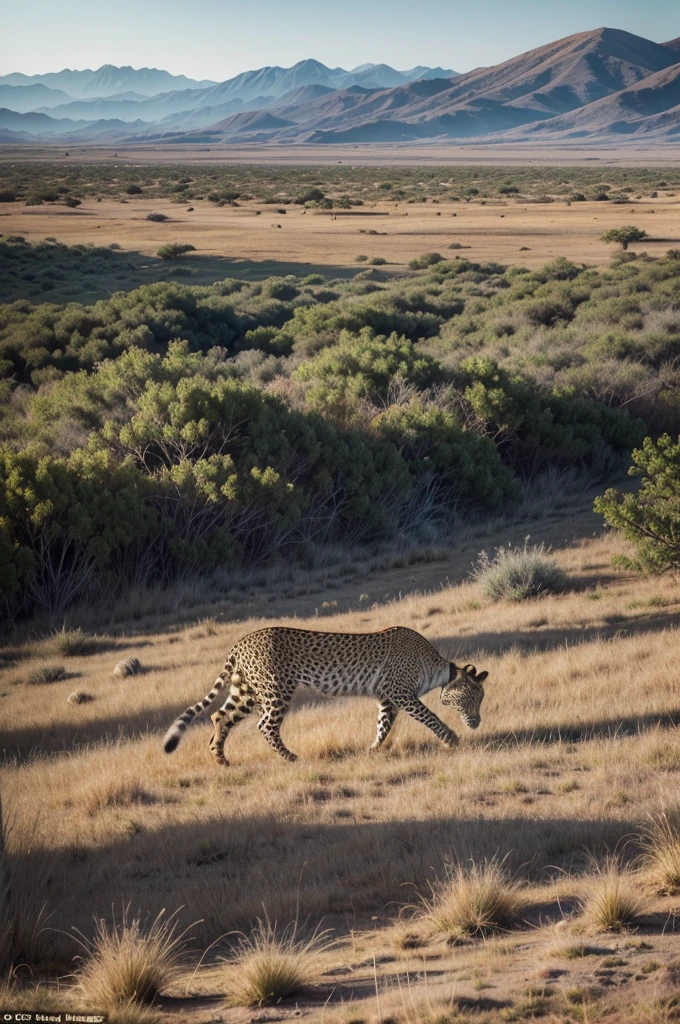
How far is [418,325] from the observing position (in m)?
35.4

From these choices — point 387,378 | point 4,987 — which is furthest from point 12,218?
point 4,987

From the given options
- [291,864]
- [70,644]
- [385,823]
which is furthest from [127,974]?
[70,644]

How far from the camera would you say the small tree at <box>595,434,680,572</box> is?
1303 centimetres

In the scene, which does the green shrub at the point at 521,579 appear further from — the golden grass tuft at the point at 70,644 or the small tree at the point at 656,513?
the golden grass tuft at the point at 70,644

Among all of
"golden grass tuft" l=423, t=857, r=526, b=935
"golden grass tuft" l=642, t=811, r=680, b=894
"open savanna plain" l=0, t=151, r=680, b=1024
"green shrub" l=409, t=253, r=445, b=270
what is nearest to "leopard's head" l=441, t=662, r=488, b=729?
"open savanna plain" l=0, t=151, r=680, b=1024

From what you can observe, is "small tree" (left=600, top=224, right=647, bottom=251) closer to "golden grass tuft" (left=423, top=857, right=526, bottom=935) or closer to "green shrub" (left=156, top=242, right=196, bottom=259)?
"green shrub" (left=156, top=242, right=196, bottom=259)

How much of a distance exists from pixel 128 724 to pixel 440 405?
13.8 meters

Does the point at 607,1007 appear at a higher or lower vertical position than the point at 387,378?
lower

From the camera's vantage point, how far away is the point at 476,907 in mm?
5098

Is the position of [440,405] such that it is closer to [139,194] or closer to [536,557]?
[536,557]

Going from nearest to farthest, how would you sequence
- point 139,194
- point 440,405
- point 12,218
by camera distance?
point 440,405, point 12,218, point 139,194

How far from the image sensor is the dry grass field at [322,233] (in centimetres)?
4994

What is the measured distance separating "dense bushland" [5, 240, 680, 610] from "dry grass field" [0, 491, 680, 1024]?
12.9ft

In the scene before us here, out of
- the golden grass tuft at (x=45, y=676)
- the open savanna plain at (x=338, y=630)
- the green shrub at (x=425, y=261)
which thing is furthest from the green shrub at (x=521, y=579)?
the green shrub at (x=425, y=261)
